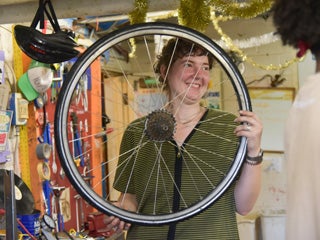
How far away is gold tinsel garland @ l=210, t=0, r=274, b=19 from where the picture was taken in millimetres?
1245

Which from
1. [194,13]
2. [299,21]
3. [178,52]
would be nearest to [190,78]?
[178,52]

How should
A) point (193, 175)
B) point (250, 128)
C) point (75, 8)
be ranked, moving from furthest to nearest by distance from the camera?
point (75, 8), point (193, 175), point (250, 128)

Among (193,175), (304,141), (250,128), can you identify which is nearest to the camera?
(304,141)

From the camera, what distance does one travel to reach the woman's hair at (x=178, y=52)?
1.25m

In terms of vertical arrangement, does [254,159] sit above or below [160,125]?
below

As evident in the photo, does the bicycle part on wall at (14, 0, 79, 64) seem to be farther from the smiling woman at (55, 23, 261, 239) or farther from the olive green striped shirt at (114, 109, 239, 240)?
the olive green striped shirt at (114, 109, 239, 240)

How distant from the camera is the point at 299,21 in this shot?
2.34ft

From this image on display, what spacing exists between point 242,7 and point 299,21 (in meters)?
0.63

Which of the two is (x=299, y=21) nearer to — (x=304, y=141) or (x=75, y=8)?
(x=304, y=141)

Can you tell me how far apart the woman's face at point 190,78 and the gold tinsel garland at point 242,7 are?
17 centimetres

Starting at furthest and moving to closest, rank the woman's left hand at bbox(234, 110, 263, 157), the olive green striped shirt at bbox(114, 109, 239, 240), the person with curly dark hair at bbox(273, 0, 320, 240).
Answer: the olive green striped shirt at bbox(114, 109, 239, 240) → the woman's left hand at bbox(234, 110, 263, 157) → the person with curly dark hair at bbox(273, 0, 320, 240)

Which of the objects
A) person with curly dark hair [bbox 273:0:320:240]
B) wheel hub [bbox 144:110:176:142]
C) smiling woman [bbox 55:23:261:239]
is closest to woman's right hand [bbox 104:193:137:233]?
smiling woman [bbox 55:23:261:239]

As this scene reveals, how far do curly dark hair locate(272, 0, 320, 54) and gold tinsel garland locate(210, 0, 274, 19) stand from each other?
51 cm

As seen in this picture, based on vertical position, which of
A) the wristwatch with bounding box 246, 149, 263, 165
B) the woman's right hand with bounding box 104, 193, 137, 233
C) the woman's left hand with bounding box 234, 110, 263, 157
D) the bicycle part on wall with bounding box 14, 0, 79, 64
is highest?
the bicycle part on wall with bounding box 14, 0, 79, 64
